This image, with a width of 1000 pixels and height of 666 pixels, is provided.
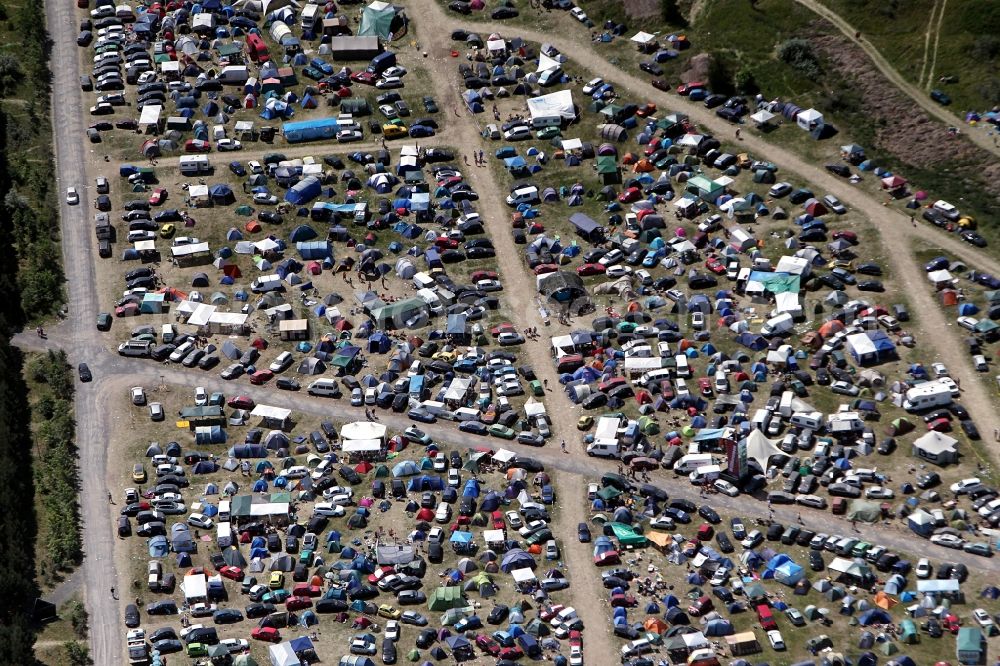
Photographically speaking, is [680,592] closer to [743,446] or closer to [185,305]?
[743,446]

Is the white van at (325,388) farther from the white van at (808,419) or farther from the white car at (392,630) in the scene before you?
the white van at (808,419)

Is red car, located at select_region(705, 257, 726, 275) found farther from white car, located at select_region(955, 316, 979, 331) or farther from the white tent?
the white tent

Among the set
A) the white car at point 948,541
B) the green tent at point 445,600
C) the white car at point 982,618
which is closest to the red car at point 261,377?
the green tent at point 445,600

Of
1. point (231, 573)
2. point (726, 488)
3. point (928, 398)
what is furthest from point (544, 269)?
point (231, 573)

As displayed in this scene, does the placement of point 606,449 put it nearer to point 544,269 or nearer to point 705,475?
point 705,475

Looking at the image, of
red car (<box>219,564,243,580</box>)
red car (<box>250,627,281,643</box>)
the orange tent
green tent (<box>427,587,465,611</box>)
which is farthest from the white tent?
red car (<box>219,564,243,580</box>)

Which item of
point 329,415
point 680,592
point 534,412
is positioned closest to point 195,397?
point 329,415
